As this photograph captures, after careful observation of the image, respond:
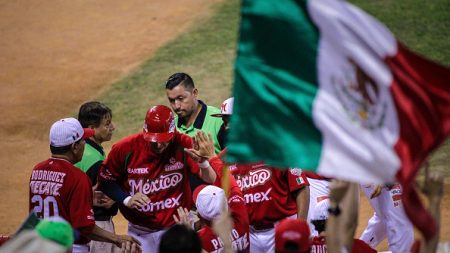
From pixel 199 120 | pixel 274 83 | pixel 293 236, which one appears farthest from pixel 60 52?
pixel 293 236

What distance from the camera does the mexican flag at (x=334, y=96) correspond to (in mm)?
5645

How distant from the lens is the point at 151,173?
883cm

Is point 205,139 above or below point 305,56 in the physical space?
below

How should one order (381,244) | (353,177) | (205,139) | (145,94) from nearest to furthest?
1. (353,177)
2. (205,139)
3. (381,244)
4. (145,94)

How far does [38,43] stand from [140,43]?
6.28 ft

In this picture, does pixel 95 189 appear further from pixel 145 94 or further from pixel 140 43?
pixel 140 43

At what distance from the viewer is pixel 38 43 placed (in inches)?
682

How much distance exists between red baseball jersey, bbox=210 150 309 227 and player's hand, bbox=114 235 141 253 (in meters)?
1.13

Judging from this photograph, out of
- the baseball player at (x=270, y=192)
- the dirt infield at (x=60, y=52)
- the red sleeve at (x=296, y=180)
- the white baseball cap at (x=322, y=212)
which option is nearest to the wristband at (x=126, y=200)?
the baseball player at (x=270, y=192)

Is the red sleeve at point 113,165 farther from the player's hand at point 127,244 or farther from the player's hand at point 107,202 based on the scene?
the player's hand at point 127,244

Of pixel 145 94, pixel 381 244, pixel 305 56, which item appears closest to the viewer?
pixel 305 56

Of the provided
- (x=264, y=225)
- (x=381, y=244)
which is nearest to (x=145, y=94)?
(x=381, y=244)

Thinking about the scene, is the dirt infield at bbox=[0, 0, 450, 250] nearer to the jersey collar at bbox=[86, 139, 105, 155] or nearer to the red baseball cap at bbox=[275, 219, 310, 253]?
the jersey collar at bbox=[86, 139, 105, 155]

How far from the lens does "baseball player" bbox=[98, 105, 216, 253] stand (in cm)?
880
